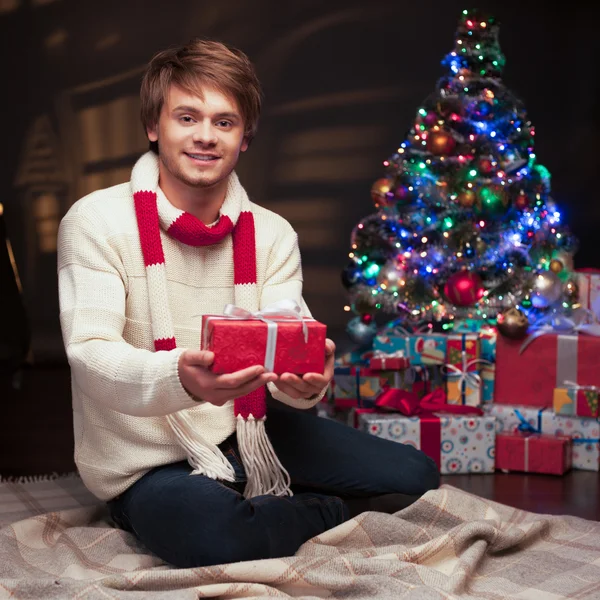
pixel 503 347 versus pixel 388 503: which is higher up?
pixel 503 347

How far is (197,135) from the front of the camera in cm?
200

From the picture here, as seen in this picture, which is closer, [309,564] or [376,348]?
[309,564]

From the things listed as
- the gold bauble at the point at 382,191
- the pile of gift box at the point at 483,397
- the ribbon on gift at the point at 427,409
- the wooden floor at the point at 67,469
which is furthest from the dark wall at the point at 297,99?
the ribbon on gift at the point at 427,409

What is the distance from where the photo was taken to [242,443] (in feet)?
6.70

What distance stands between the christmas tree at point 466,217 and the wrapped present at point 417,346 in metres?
0.17

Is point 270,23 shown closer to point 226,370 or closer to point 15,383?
point 15,383

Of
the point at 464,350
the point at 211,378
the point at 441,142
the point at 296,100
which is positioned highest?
the point at 296,100

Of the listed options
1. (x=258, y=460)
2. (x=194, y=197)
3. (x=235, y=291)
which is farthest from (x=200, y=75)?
(x=258, y=460)

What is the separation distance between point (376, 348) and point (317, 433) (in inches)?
43.5

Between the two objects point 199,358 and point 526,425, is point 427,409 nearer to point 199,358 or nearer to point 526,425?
point 526,425

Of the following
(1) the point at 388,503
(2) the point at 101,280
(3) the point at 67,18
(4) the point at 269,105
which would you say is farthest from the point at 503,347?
(3) the point at 67,18

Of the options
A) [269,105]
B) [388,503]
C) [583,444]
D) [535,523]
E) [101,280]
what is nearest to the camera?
[101,280]

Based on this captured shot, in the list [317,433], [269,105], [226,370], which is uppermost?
[269,105]

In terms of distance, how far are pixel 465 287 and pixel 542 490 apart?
2.60 feet
